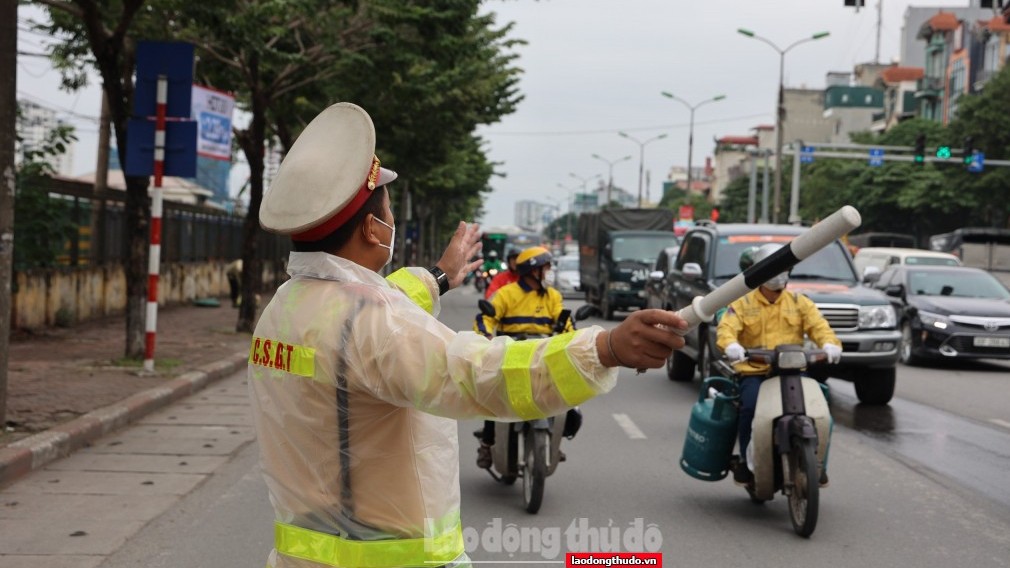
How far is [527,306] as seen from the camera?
8.28m

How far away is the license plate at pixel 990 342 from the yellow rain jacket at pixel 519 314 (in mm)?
11355

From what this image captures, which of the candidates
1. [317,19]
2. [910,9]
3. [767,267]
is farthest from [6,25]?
[910,9]

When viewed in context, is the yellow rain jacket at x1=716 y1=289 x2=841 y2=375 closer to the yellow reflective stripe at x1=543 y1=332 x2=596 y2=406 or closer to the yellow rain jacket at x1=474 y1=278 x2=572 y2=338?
the yellow rain jacket at x1=474 y1=278 x2=572 y2=338

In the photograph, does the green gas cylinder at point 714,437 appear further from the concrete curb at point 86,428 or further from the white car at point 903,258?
the white car at point 903,258

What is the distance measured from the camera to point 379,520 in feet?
8.09

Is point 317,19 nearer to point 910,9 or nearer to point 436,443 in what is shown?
point 436,443

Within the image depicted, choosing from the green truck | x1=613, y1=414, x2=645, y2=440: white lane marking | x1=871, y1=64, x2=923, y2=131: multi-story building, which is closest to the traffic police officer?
x1=613, y1=414, x2=645, y2=440: white lane marking

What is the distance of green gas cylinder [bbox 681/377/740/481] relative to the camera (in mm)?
7422

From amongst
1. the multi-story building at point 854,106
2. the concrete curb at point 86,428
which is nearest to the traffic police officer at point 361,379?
the concrete curb at point 86,428

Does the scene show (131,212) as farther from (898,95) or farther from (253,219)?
(898,95)

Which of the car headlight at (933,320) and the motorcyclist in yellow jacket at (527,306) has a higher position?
the motorcyclist in yellow jacket at (527,306)

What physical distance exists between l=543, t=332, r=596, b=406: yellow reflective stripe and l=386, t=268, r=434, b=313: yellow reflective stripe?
2.97ft

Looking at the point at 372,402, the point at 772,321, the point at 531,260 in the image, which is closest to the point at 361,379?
the point at 372,402

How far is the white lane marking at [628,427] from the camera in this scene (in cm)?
1072
